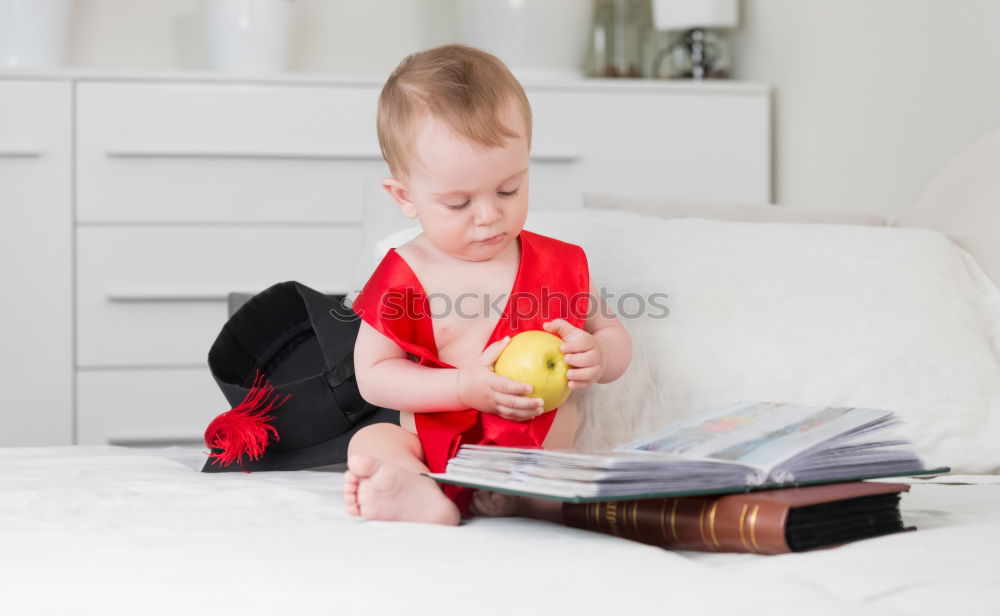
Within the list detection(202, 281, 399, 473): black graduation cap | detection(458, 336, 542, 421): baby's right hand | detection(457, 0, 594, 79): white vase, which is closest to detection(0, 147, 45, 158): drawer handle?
detection(457, 0, 594, 79): white vase

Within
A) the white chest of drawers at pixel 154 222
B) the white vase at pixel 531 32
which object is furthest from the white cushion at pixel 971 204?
the white vase at pixel 531 32

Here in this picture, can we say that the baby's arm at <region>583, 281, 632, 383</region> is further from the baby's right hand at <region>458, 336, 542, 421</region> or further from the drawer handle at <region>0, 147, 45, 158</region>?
the drawer handle at <region>0, 147, 45, 158</region>

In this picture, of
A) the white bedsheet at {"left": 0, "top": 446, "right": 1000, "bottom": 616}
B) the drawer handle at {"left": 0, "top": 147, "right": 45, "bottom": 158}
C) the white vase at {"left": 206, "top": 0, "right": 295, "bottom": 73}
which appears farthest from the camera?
the white vase at {"left": 206, "top": 0, "right": 295, "bottom": 73}

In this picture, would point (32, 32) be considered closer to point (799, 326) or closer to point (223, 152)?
point (223, 152)

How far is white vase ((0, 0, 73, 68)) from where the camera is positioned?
2277 mm

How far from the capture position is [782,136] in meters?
2.50

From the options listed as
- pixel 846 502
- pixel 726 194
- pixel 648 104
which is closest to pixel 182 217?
pixel 648 104

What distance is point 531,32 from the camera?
2.45 m

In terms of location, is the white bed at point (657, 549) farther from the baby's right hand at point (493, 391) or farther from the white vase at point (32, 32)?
the white vase at point (32, 32)

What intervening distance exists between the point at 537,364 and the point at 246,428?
380 mm

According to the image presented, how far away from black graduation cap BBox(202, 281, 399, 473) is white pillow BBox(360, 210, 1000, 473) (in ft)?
0.90

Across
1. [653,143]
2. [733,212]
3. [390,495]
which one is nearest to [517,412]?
[390,495]

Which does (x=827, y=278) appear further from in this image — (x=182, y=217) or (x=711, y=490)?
(x=182, y=217)

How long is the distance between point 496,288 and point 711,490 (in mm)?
415
